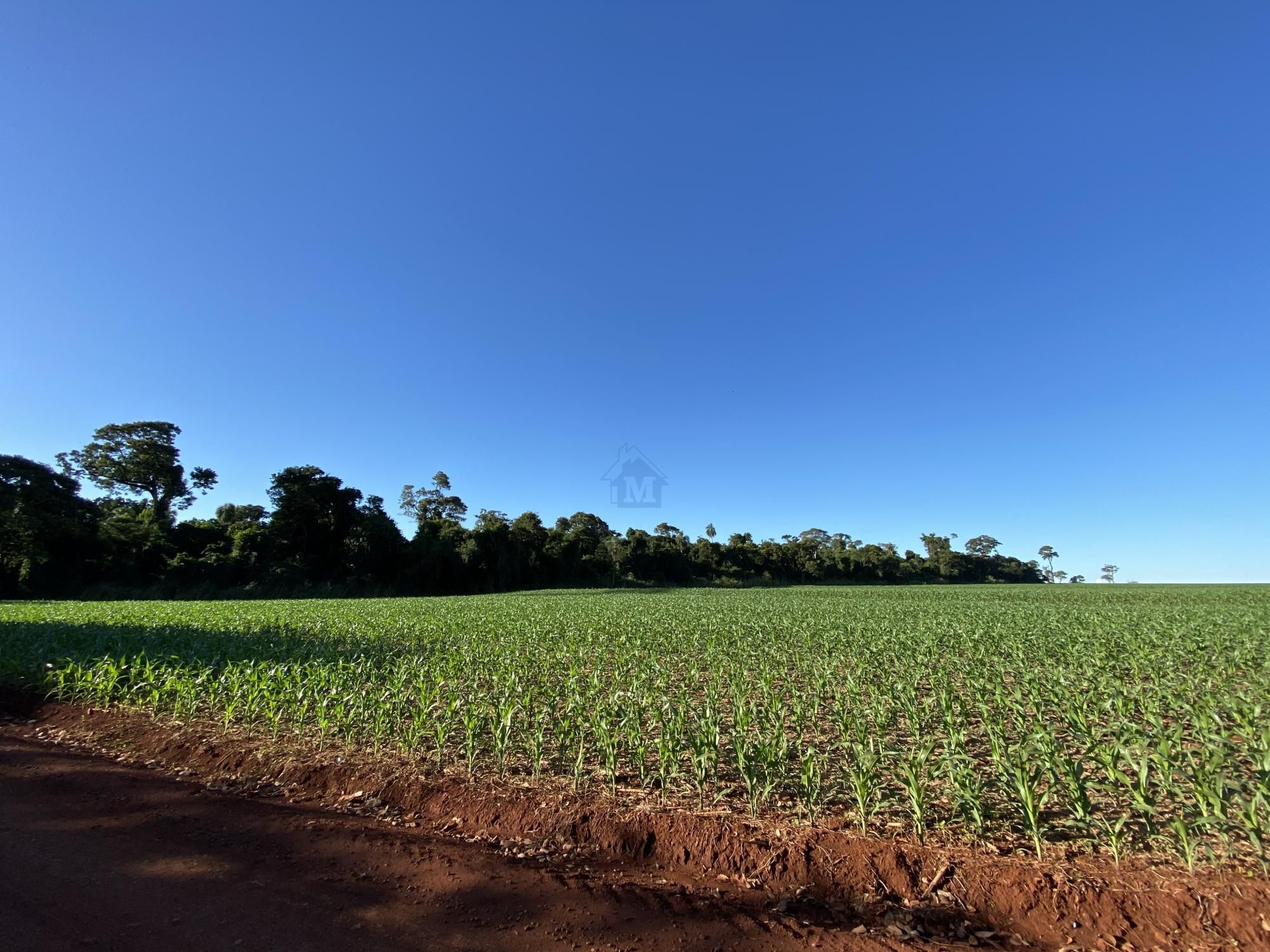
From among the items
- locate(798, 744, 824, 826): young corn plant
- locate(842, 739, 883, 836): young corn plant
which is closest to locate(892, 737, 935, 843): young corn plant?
locate(842, 739, 883, 836): young corn plant

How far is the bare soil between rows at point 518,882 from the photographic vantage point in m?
2.86

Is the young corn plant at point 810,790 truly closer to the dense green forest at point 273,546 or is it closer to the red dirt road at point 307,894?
the red dirt road at point 307,894

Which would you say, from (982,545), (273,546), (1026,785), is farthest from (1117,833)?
(982,545)

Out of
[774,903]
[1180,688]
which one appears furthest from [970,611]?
[774,903]

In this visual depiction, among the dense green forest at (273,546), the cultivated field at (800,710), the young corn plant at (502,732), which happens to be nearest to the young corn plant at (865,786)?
the cultivated field at (800,710)

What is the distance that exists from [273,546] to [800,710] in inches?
2101

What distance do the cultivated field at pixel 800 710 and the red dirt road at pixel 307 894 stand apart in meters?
1.18

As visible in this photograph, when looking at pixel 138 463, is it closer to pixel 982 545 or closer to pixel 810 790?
pixel 810 790

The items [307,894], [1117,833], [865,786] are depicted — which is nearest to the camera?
[307,894]

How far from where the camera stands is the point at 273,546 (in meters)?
45.3

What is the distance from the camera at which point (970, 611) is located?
71.5 feet

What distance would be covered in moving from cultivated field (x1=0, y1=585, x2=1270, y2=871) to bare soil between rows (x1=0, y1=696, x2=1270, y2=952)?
0.38 meters

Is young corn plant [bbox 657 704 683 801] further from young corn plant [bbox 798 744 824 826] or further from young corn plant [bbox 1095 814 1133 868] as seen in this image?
young corn plant [bbox 1095 814 1133 868]

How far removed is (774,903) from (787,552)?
292 ft
